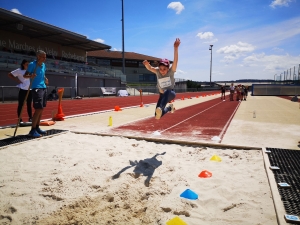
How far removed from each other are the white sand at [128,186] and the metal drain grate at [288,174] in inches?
7.4

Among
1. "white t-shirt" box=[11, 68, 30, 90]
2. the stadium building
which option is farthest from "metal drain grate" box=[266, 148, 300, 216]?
the stadium building

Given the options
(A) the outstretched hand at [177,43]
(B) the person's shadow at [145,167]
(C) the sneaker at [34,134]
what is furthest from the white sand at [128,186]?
(A) the outstretched hand at [177,43]

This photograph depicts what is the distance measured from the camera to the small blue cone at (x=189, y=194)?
9.67ft

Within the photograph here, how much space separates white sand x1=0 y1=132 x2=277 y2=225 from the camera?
256 cm

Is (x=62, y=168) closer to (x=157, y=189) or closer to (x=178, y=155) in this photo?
(x=157, y=189)

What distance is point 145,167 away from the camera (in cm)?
406

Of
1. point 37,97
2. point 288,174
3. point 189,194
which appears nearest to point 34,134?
point 37,97

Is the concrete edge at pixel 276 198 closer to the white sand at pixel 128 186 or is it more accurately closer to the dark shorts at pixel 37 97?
the white sand at pixel 128 186

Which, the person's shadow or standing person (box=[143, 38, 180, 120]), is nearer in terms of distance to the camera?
the person's shadow

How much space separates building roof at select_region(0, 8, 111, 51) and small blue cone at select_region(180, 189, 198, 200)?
91.3 feet

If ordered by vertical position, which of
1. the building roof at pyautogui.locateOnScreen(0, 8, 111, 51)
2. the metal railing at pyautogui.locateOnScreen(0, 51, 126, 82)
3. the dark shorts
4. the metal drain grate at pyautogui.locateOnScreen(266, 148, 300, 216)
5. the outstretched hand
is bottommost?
the metal drain grate at pyautogui.locateOnScreen(266, 148, 300, 216)

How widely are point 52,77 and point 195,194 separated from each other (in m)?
27.4

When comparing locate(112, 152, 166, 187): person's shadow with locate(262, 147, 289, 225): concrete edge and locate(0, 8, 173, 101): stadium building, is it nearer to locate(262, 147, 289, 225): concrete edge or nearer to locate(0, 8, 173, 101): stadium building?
locate(262, 147, 289, 225): concrete edge

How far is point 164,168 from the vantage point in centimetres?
402
